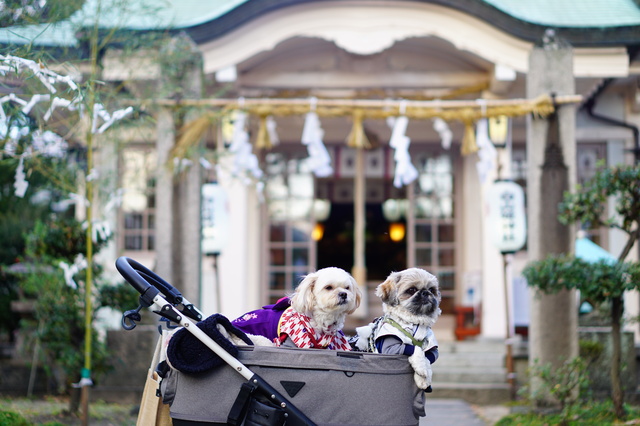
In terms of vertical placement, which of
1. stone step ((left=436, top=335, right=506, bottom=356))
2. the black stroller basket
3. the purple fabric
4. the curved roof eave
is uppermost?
the curved roof eave

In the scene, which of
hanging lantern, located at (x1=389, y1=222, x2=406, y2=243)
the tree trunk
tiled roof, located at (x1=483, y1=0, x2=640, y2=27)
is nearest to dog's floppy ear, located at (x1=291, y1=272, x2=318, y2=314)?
the tree trunk

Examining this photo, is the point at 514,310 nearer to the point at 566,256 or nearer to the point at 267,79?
the point at 566,256

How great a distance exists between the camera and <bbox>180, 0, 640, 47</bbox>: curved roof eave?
29.0 ft

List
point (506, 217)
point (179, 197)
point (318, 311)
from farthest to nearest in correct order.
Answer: point (506, 217) → point (179, 197) → point (318, 311)

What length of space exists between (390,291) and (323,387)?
2.06 feet

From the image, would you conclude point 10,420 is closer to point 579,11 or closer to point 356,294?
point 356,294

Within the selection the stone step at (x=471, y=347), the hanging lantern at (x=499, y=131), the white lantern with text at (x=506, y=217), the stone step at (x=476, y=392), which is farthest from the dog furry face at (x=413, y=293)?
the hanging lantern at (x=499, y=131)

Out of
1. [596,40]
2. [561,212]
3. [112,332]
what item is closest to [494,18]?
[596,40]

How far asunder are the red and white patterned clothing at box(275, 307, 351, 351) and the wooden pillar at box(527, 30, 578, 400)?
3848mm

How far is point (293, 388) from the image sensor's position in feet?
12.0

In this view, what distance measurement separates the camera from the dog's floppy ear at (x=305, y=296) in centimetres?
391

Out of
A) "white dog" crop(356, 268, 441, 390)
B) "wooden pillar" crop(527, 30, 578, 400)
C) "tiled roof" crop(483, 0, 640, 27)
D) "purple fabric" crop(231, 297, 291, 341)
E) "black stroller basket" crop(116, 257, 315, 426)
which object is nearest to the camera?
"black stroller basket" crop(116, 257, 315, 426)

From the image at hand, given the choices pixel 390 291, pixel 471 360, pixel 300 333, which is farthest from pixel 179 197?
pixel 390 291

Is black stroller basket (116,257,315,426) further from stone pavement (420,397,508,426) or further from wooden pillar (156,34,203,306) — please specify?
wooden pillar (156,34,203,306)
